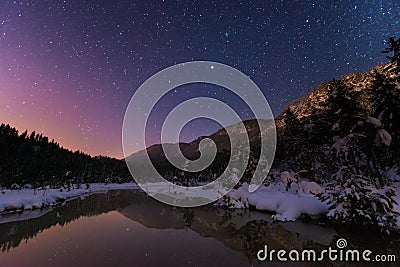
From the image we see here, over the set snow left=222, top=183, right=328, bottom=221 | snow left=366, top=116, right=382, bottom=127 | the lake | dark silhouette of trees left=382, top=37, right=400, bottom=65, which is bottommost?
the lake

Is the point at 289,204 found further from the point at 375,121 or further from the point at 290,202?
the point at 375,121

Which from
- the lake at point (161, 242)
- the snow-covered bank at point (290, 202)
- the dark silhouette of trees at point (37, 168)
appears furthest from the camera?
the dark silhouette of trees at point (37, 168)

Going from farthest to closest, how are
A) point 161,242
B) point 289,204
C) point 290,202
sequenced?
point 290,202, point 289,204, point 161,242

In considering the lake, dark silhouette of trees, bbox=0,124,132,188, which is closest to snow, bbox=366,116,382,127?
the lake

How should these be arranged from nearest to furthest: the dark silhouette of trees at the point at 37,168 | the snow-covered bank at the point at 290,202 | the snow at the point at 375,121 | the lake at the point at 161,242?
1. the lake at the point at 161,242
2. the snow at the point at 375,121
3. the snow-covered bank at the point at 290,202
4. the dark silhouette of trees at the point at 37,168

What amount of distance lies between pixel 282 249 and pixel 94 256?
917cm

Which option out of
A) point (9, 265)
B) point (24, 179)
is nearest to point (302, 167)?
point (9, 265)

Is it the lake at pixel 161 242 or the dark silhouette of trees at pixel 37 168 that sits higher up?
the dark silhouette of trees at pixel 37 168

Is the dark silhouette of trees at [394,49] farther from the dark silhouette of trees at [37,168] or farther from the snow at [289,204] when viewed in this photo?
the dark silhouette of trees at [37,168]

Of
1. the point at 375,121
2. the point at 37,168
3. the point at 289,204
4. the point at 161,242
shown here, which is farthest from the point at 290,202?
the point at 37,168

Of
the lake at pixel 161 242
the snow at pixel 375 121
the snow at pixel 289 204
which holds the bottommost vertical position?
the lake at pixel 161 242

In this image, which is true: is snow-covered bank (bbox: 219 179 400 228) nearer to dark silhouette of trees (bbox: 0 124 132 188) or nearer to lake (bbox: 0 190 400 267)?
lake (bbox: 0 190 400 267)

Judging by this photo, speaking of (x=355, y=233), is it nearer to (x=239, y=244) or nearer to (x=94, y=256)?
(x=239, y=244)

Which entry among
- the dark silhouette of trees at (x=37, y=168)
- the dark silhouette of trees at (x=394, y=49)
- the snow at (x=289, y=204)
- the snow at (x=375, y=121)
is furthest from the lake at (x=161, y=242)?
the dark silhouette of trees at (x=37, y=168)
